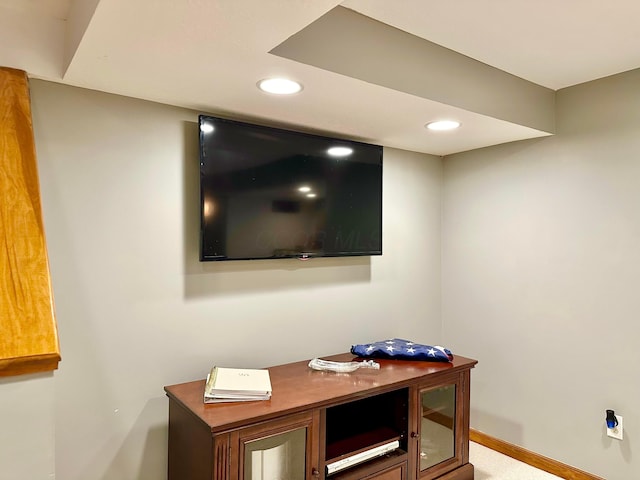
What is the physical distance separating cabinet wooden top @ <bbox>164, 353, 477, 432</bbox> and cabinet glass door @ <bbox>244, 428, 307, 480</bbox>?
11cm

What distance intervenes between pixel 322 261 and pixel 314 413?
38.9 inches

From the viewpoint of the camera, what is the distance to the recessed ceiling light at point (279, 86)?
5.67ft

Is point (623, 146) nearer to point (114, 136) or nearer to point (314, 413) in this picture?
point (314, 413)

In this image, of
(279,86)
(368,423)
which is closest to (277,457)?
(368,423)

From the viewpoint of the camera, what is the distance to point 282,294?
2.41 metres

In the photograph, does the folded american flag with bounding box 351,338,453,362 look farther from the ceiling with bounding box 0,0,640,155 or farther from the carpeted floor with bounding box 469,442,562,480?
the ceiling with bounding box 0,0,640,155

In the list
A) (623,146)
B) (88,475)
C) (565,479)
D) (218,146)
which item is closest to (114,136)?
(218,146)

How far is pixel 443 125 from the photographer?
235 centimetres

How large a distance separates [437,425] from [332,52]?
1.91 meters

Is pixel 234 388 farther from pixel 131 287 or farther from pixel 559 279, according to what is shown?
pixel 559 279

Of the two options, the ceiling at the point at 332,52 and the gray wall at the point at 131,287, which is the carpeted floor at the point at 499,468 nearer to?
the gray wall at the point at 131,287

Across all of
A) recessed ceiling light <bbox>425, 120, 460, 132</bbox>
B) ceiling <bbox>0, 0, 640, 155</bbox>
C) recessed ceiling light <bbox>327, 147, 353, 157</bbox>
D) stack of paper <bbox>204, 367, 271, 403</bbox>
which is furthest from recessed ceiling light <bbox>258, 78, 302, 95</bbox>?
stack of paper <bbox>204, 367, 271, 403</bbox>

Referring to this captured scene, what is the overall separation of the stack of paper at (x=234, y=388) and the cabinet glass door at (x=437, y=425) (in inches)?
33.3

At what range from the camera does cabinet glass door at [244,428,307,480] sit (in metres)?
1.67
